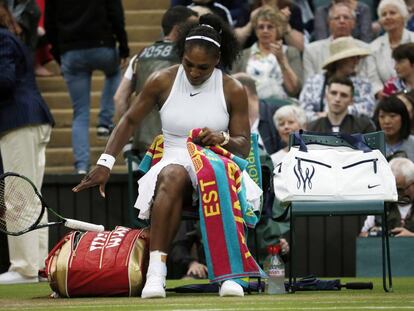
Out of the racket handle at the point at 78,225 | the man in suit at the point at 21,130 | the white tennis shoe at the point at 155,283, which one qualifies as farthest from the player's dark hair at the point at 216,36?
the man in suit at the point at 21,130

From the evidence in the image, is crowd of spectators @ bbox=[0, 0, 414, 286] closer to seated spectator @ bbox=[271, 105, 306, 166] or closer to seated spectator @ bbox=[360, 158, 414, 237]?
seated spectator @ bbox=[271, 105, 306, 166]

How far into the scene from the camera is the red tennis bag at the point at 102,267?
8.80 metres

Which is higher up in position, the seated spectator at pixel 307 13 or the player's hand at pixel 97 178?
the seated spectator at pixel 307 13

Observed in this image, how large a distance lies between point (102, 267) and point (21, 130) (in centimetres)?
263

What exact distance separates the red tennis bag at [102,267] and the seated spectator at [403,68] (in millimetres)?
5030

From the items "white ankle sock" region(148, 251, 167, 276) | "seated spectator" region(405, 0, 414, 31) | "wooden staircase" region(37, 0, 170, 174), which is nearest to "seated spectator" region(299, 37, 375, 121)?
"seated spectator" region(405, 0, 414, 31)

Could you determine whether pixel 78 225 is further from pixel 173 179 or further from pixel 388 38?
pixel 388 38

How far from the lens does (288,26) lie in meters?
14.6

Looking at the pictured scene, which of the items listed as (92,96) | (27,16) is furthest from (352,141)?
(92,96)

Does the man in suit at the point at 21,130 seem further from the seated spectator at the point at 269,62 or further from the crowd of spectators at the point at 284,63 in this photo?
the seated spectator at the point at 269,62

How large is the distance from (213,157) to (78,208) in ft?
12.3

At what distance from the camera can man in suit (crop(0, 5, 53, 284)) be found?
11.0 meters

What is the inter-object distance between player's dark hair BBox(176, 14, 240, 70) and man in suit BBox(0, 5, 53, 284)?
1.84 meters

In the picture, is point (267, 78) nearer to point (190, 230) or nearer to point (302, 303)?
point (190, 230)
